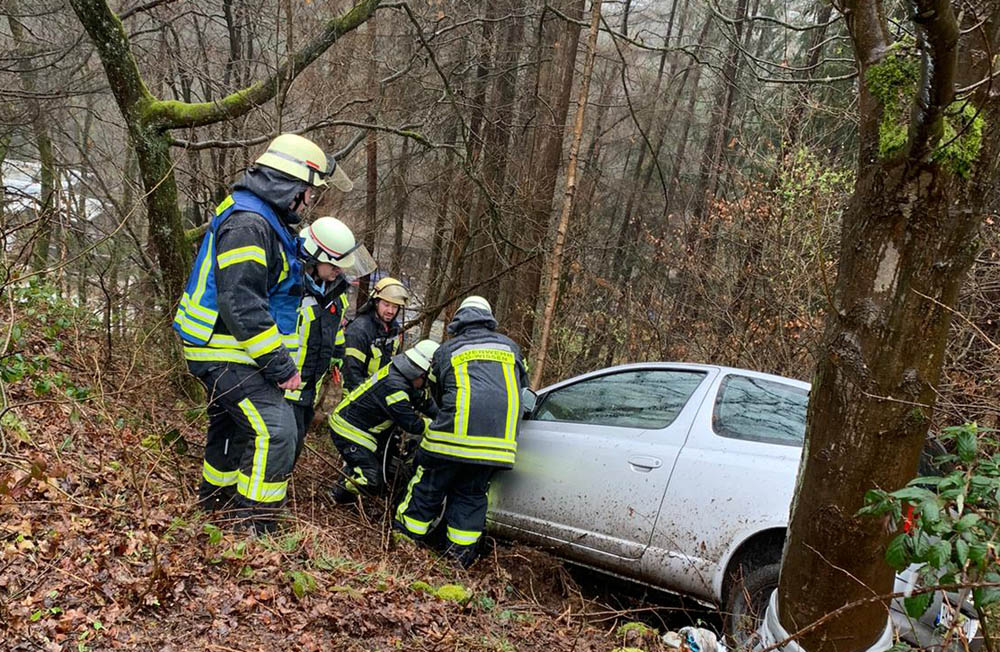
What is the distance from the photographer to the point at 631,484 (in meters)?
3.93

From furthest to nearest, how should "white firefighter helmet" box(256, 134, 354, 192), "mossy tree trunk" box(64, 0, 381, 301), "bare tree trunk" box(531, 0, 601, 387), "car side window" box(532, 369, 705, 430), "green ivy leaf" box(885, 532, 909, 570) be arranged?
"bare tree trunk" box(531, 0, 601, 387), "mossy tree trunk" box(64, 0, 381, 301), "car side window" box(532, 369, 705, 430), "white firefighter helmet" box(256, 134, 354, 192), "green ivy leaf" box(885, 532, 909, 570)

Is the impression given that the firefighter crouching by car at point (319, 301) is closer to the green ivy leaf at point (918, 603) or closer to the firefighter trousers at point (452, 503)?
the firefighter trousers at point (452, 503)

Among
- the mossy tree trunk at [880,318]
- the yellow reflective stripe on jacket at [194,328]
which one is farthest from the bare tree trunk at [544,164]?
the mossy tree trunk at [880,318]

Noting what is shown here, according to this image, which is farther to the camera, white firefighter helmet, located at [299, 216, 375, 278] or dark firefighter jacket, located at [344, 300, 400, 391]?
dark firefighter jacket, located at [344, 300, 400, 391]

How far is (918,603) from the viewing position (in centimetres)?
165

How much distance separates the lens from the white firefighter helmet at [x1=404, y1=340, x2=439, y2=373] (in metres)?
4.72

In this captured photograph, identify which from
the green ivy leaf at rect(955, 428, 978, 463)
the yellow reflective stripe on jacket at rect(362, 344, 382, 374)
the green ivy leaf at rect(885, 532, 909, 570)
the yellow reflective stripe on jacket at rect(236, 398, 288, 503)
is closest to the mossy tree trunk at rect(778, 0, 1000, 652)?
the green ivy leaf at rect(955, 428, 978, 463)

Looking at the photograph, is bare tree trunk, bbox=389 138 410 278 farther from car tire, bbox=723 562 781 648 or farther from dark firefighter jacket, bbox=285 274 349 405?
car tire, bbox=723 562 781 648

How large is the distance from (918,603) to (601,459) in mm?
2518

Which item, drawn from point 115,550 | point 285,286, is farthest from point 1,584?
point 285,286

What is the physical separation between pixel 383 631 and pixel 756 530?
1822 mm

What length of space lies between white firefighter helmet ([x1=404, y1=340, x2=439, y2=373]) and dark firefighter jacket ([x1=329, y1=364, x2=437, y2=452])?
0.14 meters

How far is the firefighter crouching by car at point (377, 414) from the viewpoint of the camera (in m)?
4.75

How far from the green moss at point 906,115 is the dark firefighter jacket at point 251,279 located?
2.80 m
